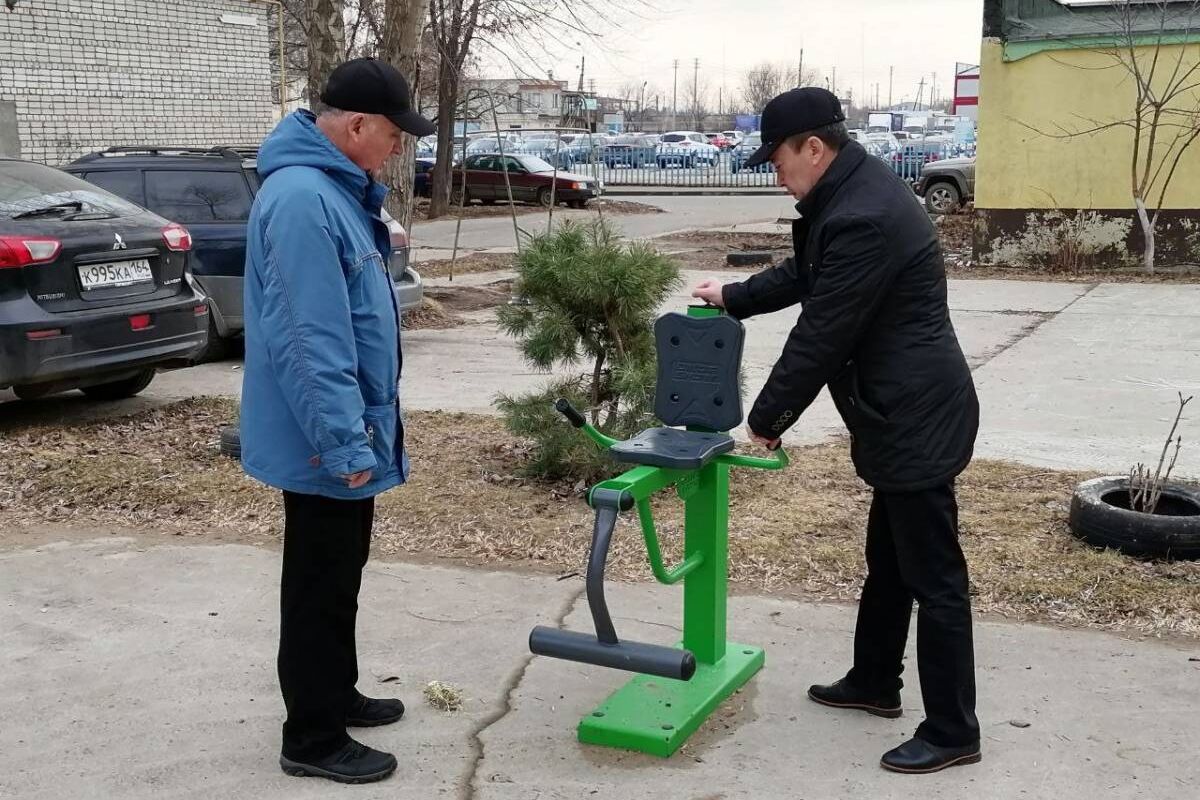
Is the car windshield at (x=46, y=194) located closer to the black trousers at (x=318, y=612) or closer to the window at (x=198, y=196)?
the window at (x=198, y=196)

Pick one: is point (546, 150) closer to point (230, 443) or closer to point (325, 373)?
point (230, 443)

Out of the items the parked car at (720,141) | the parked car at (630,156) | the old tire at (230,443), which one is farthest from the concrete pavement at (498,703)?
the parked car at (720,141)

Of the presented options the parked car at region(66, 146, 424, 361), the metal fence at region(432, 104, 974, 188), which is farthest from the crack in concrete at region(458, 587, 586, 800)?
the metal fence at region(432, 104, 974, 188)

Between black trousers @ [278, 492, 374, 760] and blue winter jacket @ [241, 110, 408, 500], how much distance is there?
0.11 meters

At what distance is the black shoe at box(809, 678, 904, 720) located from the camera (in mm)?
3758

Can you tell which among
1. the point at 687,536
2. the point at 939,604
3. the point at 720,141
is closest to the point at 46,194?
the point at 687,536

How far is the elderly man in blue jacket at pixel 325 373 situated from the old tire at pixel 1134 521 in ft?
9.58

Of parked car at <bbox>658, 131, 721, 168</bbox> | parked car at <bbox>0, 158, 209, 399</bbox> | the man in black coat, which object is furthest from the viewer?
parked car at <bbox>658, 131, 721, 168</bbox>

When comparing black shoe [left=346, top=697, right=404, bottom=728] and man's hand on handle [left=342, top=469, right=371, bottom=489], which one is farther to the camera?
black shoe [left=346, top=697, right=404, bottom=728]

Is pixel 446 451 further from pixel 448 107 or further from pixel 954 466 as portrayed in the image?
pixel 448 107

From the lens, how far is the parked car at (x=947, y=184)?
22500 mm

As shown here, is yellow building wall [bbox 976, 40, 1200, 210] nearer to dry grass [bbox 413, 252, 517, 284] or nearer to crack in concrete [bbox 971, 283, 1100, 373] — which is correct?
crack in concrete [bbox 971, 283, 1100, 373]

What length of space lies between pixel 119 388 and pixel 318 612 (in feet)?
17.8

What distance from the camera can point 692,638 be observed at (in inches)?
153
